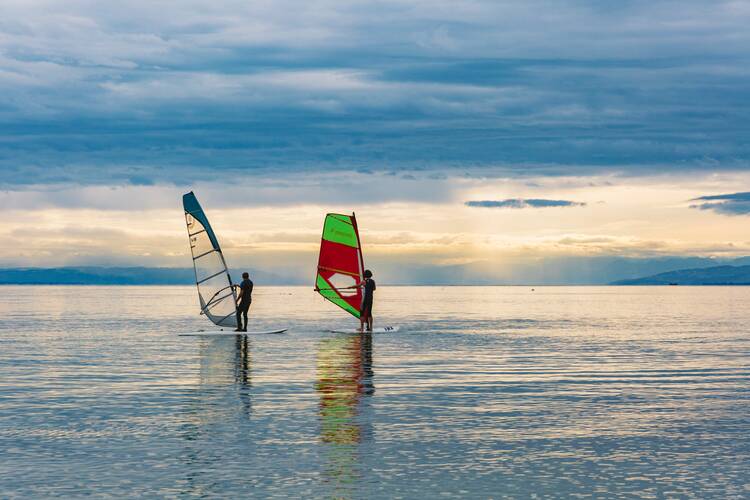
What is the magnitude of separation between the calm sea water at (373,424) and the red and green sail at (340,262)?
14531mm

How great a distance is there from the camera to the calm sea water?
532 inches

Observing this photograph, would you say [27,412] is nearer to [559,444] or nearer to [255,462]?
[255,462]

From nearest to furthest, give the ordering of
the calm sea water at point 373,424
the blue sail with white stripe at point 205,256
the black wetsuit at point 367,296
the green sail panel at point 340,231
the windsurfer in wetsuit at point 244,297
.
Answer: the calm sea water at point 373,424 → the black wetsuit at point 367,296 → the windsurfer in wetsuit at point 244,297 → the blue sail with white stripe at point 205,256 → the green sail panel at point 340,231

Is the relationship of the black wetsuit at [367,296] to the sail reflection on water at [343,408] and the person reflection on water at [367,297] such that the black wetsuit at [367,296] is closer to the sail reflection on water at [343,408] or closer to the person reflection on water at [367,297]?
the person reflection on water at [367,297]

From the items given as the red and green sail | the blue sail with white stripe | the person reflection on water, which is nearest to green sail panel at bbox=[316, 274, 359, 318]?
the red and green sail

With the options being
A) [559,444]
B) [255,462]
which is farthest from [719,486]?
[255,462]

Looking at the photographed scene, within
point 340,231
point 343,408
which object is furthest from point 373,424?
point 340,231

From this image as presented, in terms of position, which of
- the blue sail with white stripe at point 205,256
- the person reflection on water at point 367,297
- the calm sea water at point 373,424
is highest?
the blue sail with white stripe at point 205,256

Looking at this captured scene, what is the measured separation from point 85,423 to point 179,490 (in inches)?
256

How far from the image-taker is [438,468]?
1444 centimetres

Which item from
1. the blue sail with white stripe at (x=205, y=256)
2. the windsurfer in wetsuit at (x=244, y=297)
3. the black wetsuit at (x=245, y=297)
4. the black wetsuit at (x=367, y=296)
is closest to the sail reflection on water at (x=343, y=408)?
the black wetsuit at (x=367, y=296)

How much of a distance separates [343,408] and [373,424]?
7.81ft

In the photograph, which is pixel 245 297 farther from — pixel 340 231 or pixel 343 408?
pixel 343 408

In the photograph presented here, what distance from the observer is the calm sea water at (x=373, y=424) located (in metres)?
13.5
